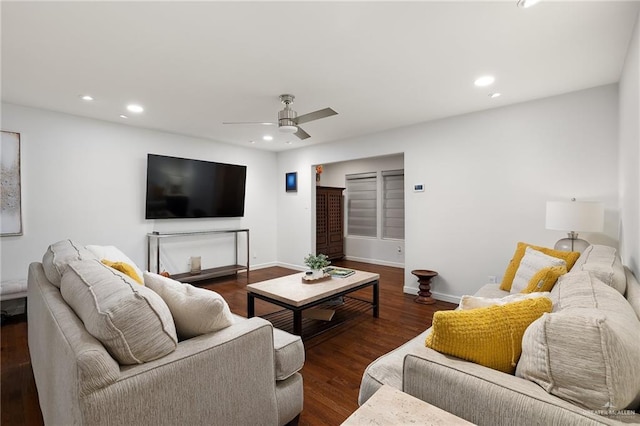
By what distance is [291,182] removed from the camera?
600 centimetres

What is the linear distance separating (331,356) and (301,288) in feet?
2.22

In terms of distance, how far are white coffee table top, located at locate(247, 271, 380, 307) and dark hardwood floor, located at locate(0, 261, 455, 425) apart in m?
0.45

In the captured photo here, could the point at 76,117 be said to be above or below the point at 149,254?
above

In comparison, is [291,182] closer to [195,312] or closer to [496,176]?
[496,176]

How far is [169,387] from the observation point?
1.09 meters

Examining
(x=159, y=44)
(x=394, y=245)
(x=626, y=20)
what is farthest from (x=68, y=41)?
(x=394, y=245)

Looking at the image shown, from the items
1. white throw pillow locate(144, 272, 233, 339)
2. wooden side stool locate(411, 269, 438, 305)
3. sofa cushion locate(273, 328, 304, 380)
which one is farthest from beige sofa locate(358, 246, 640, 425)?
wooden side stool locate(411, 269, 438, 305)

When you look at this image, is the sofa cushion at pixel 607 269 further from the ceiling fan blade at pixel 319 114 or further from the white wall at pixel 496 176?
the ceiling fan blade at pixel 319 114

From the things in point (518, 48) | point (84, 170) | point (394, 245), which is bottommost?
point (394, 245)

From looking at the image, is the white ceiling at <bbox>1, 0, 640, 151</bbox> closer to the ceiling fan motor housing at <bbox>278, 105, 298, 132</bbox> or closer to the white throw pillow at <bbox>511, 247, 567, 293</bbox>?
the ceiling fan motor housing at <bbox>278, 105, 298, 132</bbox>

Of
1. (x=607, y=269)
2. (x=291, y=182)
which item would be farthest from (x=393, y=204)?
(x=607, y=269)

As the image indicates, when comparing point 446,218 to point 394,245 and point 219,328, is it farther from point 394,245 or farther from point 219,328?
point 219,328

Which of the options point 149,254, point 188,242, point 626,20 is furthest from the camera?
point 188,242

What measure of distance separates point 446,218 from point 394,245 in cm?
261
